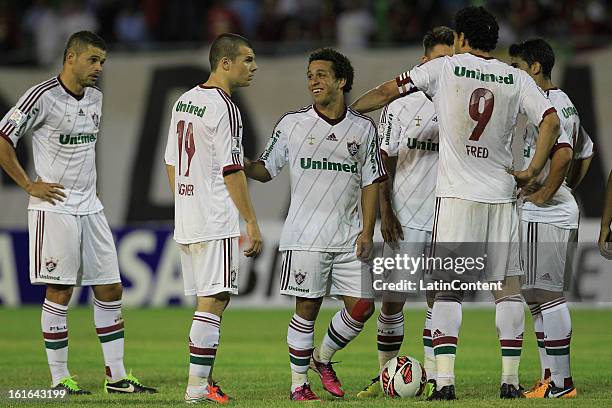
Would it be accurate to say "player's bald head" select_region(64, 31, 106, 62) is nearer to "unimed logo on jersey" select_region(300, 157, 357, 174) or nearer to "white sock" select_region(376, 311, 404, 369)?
"unimed logo on jersey" select_region(300, 157, 357, 174)

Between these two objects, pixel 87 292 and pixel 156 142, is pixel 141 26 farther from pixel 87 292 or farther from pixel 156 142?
pixel 87 292

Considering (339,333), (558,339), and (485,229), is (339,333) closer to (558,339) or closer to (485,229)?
(485,229)

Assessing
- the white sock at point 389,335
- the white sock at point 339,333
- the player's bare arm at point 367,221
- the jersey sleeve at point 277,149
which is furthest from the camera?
the white sock at point 389,335

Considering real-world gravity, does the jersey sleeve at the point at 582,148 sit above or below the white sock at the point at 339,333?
Answer: above

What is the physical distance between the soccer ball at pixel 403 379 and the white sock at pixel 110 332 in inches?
83.8

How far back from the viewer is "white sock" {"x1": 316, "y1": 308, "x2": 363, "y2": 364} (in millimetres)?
8773

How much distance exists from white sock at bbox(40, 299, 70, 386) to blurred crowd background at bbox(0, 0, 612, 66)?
9.60 metres

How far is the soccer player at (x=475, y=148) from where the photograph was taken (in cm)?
798

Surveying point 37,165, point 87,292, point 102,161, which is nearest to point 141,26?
point 102,161

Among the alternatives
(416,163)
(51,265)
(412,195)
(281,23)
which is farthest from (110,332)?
Result: (281,23)

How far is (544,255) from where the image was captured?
8.88 meters

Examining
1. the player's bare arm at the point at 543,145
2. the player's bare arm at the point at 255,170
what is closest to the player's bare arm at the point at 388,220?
the player's bare arm at the point at 255,170

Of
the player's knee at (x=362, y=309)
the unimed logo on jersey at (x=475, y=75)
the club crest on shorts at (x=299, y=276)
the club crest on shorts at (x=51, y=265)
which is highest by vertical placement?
the unimed logo on jersey at (x=475, y=75)

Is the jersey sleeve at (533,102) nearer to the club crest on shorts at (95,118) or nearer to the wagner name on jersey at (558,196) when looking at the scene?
the wagner name on jersey at (558,196)
